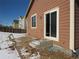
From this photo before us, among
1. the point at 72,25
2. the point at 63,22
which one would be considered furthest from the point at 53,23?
the point at 72,25

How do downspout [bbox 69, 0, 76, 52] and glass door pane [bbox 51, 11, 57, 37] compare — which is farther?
glass door pane [bbox 51, 11, 57, 37]

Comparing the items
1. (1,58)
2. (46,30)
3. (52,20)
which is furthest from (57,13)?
(1,58)

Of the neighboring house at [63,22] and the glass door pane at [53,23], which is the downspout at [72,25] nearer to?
the neighboring house at [63,22]

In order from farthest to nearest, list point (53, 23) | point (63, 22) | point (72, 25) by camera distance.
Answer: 1. point (53, 23)
2. point (63, 22)
3. point (72, 25)

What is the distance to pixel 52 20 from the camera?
10.2 meters

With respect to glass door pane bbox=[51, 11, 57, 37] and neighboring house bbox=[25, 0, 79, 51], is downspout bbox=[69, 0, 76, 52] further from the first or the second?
glass door pane bbox=[51, 11, 57, 37]

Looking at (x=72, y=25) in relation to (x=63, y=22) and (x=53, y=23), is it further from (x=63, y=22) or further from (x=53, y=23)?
(x=53, y=23)

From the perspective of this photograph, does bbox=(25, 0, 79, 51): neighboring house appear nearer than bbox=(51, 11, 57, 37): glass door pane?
Yes

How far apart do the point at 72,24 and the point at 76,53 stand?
158 centimetres

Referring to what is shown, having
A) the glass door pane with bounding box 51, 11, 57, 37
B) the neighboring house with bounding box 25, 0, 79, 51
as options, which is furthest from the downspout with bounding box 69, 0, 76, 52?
the glass door pane with bounding box 51, 11, 57, 37

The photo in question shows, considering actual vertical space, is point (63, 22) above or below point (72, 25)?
above

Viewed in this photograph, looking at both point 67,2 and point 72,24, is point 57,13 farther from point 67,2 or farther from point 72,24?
point 72,24

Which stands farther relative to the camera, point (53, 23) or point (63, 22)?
point (53, 23)

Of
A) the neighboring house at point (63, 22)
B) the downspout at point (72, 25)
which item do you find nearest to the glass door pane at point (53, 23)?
the neighboring house at point (63, 22)
